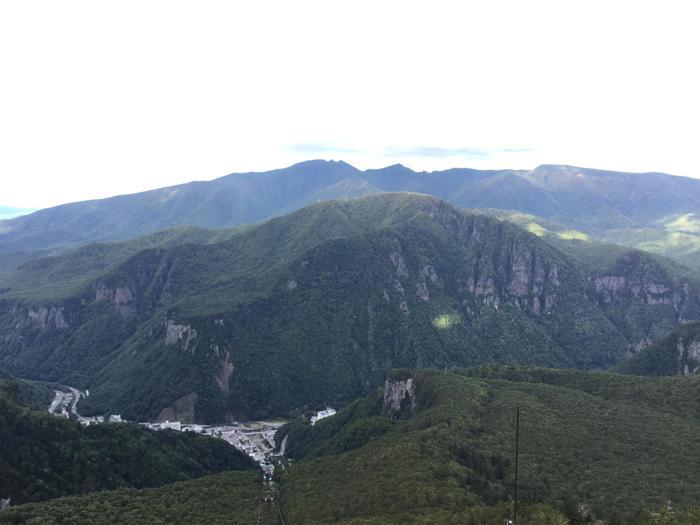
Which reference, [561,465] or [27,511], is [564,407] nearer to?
[561,465]

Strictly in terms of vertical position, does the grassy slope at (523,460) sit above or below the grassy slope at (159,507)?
above

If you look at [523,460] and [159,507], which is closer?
[159,507]

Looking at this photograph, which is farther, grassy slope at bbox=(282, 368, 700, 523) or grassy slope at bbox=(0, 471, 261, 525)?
grassy slope at bbox=(0, 471, 261, 525)

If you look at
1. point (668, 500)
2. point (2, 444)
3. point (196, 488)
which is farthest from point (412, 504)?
point (2, 444)

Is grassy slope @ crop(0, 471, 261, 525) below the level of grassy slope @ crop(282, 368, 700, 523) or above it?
below

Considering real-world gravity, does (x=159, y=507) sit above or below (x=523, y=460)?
below
